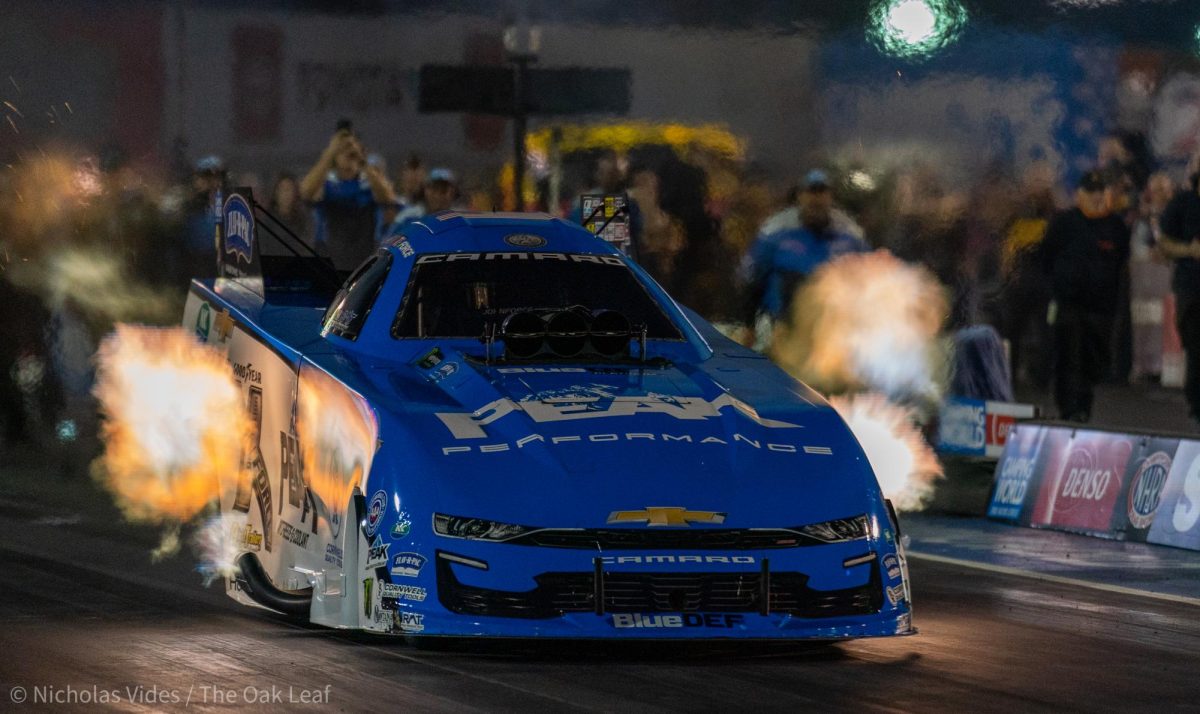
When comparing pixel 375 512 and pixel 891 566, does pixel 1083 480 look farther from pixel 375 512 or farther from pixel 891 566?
pixel 375 512

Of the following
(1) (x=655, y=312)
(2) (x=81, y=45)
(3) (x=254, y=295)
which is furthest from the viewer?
(2) (x=81, y=45)

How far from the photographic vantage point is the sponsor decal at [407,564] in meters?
7.25

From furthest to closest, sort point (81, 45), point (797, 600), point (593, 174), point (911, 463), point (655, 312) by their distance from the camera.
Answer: point (593, 174) < point (81, 45) < point (911, 463) < point (655, 312) < point (797, 600)

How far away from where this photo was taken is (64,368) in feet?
54.6

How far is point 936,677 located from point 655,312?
2.29m

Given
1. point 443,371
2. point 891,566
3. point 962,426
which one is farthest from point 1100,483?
point 443,371

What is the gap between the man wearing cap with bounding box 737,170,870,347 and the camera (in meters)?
16.4

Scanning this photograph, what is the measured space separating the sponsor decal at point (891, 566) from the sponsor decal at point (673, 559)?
54cm

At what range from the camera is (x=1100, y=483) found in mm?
12680

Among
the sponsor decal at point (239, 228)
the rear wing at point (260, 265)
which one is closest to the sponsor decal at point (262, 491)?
the rear wing at point (260, 265)

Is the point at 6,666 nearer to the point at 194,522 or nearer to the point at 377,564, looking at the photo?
the point at 377,564

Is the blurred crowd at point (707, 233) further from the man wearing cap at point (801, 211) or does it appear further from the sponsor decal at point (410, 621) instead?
the sponsor decal at point (410, 621)

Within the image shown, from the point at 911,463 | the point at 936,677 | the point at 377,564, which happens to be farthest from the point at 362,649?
the point at 911,463

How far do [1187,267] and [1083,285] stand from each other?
74 cm
